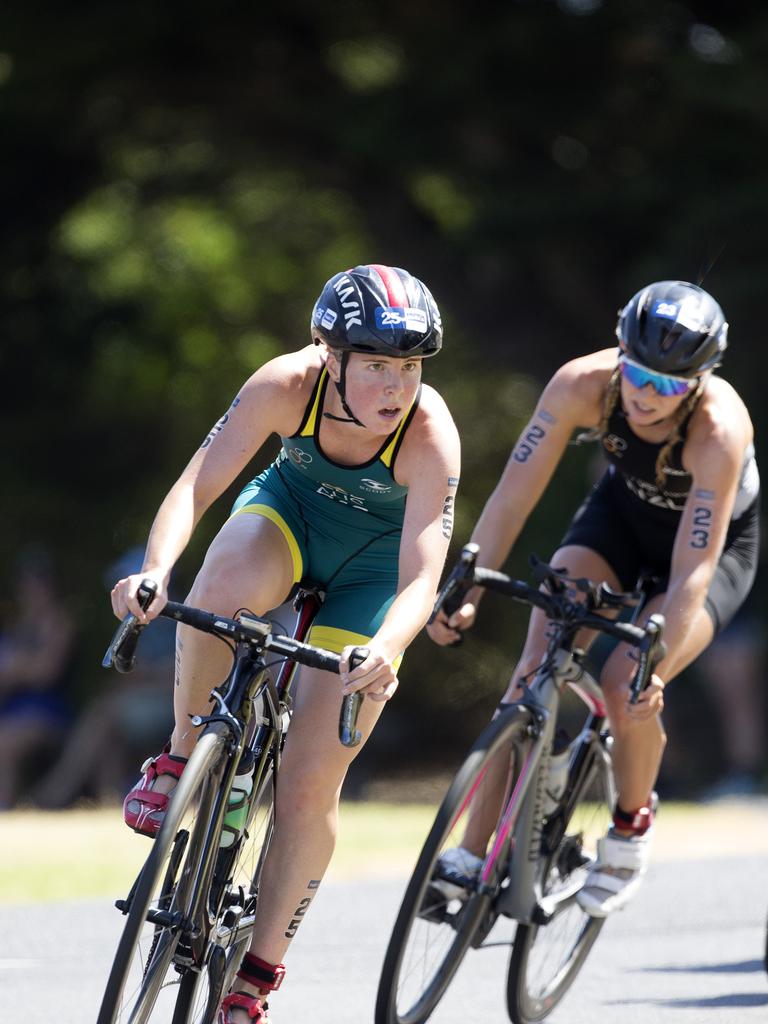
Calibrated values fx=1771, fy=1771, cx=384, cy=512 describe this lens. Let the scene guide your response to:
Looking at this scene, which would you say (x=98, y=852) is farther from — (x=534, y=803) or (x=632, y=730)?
(x=534, y=803)

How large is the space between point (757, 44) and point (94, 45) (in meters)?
5.81

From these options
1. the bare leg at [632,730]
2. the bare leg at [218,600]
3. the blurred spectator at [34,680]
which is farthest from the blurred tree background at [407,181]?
the bare leg at [218,600]

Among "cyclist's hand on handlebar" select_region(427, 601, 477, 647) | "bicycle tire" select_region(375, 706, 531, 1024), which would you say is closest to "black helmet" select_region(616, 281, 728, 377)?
"cyclist's hand on handlebar" select_region(427, 601, 477, 647)

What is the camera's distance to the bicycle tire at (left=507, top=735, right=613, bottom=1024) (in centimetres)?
559

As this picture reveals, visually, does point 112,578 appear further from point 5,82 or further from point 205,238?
point 205,238

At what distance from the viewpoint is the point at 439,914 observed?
527 cm

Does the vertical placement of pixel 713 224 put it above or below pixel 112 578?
above

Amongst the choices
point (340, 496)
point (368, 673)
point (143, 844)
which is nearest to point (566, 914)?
point (340, 496)

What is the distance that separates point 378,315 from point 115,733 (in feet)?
30.7

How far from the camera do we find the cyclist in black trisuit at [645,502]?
5.63 metres

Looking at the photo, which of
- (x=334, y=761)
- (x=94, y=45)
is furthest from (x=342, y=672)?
(x=94, y=45)

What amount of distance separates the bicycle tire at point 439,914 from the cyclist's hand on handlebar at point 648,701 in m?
0.33

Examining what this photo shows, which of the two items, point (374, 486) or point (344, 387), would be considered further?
point (374, 486)

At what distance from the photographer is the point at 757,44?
43.9 ft
